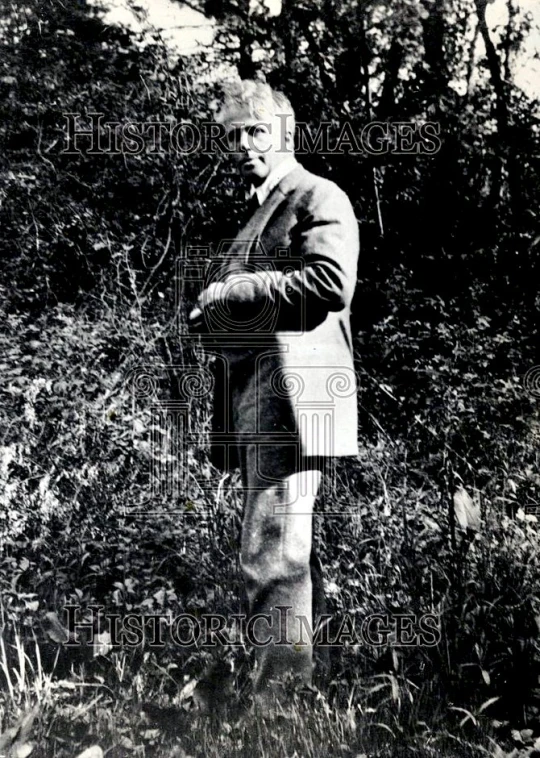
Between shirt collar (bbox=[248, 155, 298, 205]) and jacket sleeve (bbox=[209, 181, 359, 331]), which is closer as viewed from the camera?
Result: jacket sleeve (bbox=[209, 181, 359, 331])

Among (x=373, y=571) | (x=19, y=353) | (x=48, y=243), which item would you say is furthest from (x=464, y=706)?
(x=48, y=243)

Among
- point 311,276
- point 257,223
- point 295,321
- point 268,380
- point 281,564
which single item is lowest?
point 281,564

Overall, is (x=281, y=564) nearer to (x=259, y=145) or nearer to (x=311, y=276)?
(x=311, y=276)

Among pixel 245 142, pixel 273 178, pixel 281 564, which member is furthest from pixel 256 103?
pixel 281 564

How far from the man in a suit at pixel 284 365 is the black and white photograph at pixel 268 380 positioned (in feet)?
0.04

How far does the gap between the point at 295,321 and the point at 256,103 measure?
98 centimetres

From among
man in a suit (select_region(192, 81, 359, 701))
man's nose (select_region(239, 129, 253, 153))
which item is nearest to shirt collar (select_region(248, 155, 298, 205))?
man in a suit (select_region(192, 81, 359, 701))

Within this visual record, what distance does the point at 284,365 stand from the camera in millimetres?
3170

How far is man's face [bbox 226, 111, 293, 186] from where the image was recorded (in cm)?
325

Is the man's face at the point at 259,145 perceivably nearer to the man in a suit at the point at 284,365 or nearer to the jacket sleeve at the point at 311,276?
the man in a suit at the point at 284,365

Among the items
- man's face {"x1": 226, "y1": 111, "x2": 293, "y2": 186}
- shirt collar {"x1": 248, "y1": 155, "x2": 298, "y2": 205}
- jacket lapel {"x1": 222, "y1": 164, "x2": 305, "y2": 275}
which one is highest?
man's face {"x1": 226, "y1": 111, "x2": 293, "y2": 186}

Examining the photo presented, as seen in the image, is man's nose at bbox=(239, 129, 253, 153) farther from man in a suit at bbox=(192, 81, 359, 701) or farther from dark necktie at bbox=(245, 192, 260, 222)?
dark necktie at bbox=(245, 192, 260, 222)

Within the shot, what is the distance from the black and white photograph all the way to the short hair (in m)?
0.02

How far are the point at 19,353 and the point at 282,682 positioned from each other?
78.9 inches
